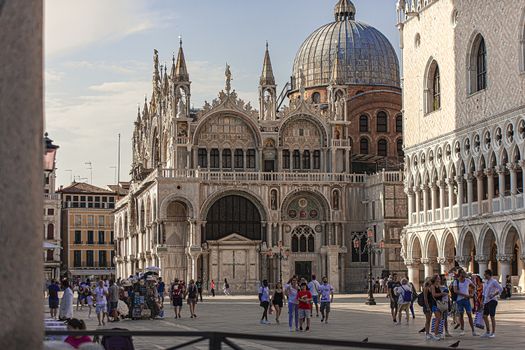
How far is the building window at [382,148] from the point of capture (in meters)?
76.8

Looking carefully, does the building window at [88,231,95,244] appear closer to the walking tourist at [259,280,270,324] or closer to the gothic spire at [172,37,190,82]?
the gothic spire at [172,37,190,82]

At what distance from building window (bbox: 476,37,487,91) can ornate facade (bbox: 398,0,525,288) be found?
45 mm

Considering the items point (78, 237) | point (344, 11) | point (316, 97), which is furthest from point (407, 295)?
point (78, 237)

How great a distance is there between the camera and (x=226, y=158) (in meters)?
67.9

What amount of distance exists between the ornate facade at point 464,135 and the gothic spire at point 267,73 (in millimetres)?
12383

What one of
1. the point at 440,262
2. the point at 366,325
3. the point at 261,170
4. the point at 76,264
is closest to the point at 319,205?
the point at 261,170

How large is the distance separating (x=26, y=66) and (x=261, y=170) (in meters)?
62.6

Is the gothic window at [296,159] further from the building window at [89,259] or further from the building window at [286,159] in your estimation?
the building window at [89,259]

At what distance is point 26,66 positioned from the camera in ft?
16.2

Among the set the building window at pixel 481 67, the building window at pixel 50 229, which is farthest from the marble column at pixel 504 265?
the building window at pixel 50 229

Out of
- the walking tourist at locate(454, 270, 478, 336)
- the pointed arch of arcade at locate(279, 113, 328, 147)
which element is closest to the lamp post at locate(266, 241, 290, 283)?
the pointed arch of arcade at locate(279, 113, 328, 147)

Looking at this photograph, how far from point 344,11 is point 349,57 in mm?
7627

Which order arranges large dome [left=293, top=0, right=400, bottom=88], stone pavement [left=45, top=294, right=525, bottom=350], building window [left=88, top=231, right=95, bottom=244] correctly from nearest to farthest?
stone pavement [left=45, top=294, right=525, bottom=350]
large dome [left=293, top=0, right=400, bottom=88]
building window [left=88, top=231, right=95, bottom=244]

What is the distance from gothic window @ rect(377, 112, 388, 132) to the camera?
77.3 m
